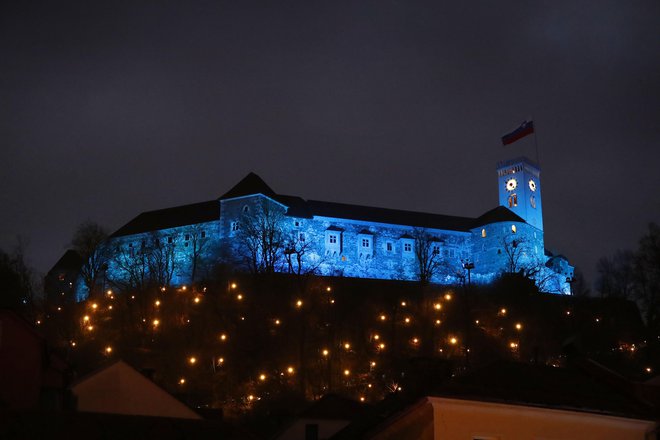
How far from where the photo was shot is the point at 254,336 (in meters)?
62.0

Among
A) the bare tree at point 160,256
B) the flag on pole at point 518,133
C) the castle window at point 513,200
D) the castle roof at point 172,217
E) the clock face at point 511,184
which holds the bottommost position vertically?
the bare tree at point 160,256

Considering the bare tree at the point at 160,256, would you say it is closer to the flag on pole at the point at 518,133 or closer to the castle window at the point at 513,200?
the flag on pole at the point at 518,133

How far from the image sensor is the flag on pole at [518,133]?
106 meters

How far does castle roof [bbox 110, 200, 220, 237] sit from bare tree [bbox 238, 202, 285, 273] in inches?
219

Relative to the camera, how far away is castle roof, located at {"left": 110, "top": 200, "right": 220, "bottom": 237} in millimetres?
102375

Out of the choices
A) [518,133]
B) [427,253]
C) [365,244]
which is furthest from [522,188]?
[365,244]

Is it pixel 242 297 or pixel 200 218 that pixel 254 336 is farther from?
pixel 200 218

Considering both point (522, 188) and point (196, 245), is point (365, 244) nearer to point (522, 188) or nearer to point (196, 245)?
point (196, 245)

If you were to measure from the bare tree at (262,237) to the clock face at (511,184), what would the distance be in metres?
44.3

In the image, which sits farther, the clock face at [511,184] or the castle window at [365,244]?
the clock face at [511,184]

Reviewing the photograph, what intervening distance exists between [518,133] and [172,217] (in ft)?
139

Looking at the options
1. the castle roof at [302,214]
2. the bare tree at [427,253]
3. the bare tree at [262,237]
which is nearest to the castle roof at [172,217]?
the castle roof at [302,214]

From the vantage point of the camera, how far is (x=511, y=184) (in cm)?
13100

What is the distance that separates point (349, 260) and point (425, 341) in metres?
37.8
